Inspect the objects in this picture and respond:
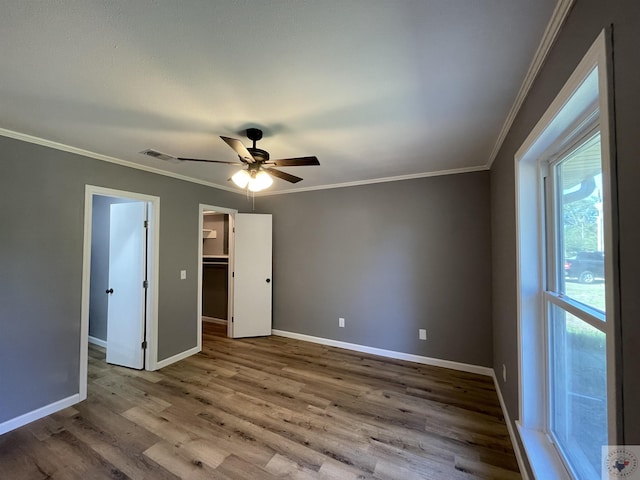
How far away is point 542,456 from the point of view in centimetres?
146

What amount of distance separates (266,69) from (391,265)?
282 centimetres

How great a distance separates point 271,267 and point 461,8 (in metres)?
3.92

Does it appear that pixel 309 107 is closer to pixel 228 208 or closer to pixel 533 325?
pixel 533 325

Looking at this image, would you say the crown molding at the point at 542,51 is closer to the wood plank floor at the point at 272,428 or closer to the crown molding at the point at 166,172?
the crown molding at the point at 166,172

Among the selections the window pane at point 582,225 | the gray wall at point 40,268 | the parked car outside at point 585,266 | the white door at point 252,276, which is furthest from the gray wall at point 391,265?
the gray wall at point 40,268

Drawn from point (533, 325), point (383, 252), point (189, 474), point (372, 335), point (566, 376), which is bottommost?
point (189, 474)

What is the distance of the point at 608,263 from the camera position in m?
0.76

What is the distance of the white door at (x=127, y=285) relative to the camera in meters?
3.20

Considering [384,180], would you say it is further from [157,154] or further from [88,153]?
[88,153]

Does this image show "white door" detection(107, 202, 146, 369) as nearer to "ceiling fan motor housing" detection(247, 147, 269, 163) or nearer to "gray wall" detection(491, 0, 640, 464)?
"ceiling fan motor housing" detection(247, 147, 269, 163)

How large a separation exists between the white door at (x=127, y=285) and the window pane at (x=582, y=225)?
12.8 feet

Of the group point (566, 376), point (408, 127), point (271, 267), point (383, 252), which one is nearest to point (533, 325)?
point (566, 376)

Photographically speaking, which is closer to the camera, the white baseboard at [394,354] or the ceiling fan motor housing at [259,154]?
the ceiling fan motor housing at [259,154]

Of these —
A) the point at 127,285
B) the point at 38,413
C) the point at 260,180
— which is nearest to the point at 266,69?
the point at 260,180
